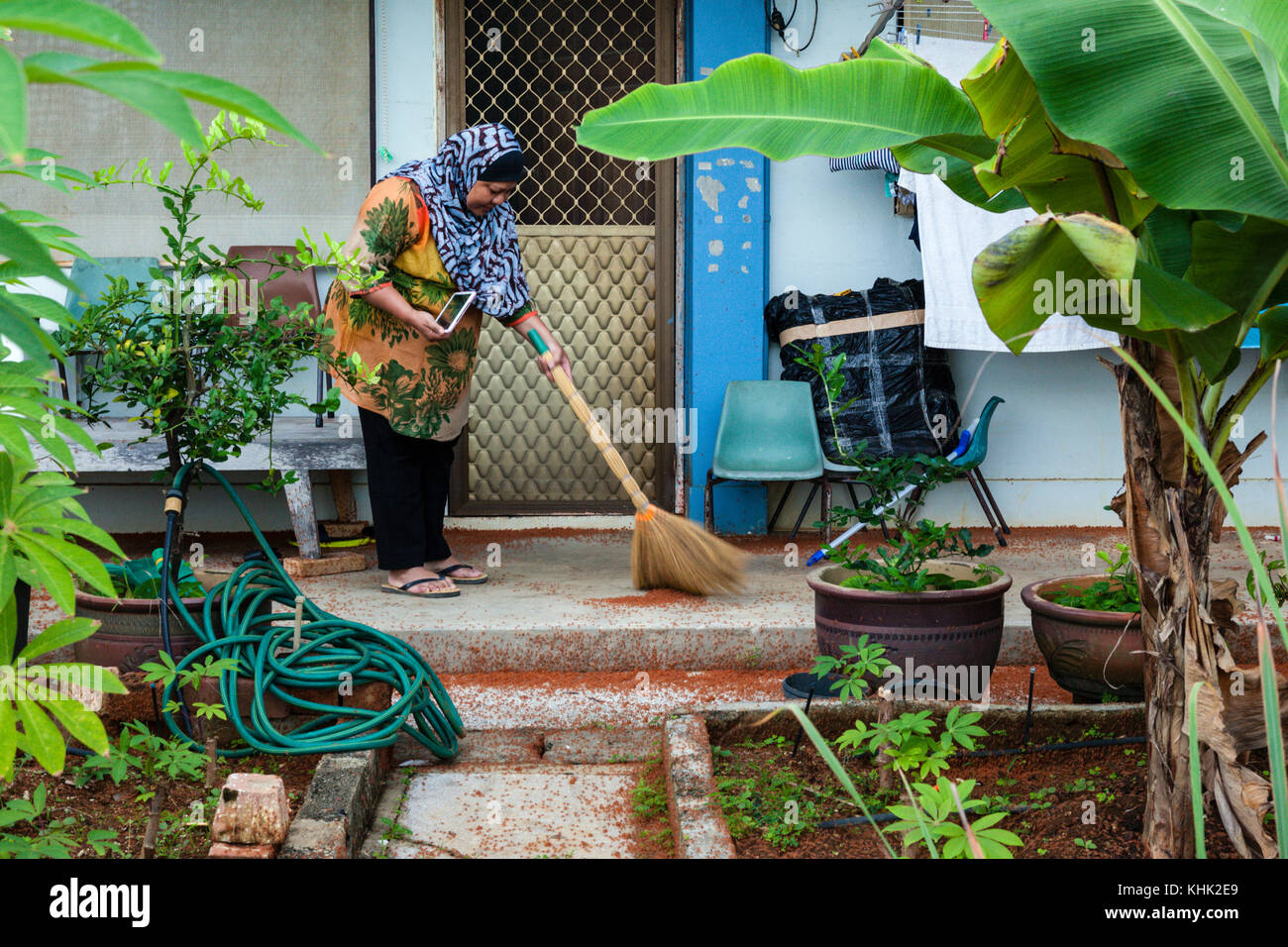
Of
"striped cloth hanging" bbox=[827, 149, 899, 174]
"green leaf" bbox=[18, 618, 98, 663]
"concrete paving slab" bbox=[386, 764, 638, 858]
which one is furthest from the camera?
"striped cloth hanging" bbox=[827, 149, 899, 174]

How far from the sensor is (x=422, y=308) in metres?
4.43

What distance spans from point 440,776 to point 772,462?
3.08 metres

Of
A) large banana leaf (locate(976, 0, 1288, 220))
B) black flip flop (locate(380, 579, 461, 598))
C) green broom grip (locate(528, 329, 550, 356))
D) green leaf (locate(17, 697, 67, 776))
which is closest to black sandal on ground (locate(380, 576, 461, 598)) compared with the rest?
black flip flop (locate(380, 579, 461, 598))

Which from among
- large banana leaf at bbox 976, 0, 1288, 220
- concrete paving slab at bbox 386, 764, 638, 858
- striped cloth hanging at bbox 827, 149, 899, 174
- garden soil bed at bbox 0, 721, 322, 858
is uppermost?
striped cloth hanging at bbox 827, 149, 899, 174

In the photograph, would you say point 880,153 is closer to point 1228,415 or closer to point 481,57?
point 481,57

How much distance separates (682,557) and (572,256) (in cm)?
236

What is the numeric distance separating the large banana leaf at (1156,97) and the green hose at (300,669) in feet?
6.64

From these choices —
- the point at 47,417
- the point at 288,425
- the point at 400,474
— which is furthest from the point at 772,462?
the point at 47,417

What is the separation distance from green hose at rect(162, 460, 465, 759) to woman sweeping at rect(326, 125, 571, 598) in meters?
1.36

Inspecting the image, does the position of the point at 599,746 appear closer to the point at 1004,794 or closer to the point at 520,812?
the point at 520,812

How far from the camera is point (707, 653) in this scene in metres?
4.12

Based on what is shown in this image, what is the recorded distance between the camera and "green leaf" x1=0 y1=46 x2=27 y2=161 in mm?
675

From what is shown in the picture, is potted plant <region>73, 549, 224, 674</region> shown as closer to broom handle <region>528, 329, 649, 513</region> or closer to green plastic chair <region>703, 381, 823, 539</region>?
broom handle <region>528, 329, 649, 513</region>

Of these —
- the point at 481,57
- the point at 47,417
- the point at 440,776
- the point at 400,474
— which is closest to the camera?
the point at 47,417
